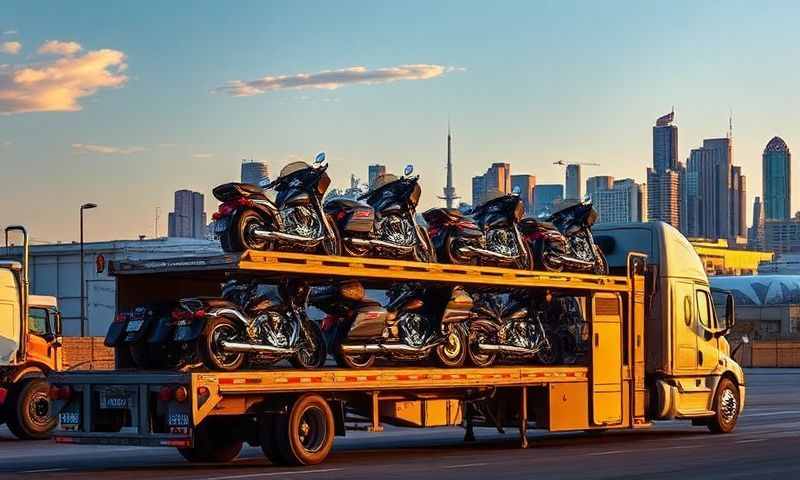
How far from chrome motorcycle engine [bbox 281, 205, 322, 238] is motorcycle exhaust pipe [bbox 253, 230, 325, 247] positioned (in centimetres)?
5

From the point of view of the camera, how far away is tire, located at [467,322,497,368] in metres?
20.2

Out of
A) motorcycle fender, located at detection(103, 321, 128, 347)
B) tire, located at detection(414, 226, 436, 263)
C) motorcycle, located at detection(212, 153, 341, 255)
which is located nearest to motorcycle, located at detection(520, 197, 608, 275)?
tire, located at detection(414, 226, 436, 263)

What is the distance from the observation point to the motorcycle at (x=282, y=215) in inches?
668

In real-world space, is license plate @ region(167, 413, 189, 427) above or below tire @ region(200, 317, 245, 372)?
below

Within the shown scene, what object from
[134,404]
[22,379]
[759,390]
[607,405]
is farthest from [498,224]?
[759,390]

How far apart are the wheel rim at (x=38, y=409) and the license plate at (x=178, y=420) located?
10365mm

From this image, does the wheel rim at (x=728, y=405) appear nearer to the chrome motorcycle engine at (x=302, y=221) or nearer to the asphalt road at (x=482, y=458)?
the asphalt road at (x=482, y=458)

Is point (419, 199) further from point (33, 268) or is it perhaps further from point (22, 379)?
point (33, 268)

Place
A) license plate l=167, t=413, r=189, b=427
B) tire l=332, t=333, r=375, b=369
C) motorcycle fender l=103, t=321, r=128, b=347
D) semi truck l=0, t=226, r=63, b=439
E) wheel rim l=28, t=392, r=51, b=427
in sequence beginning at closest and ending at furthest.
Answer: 1. license plate l=167, t=413, r=189, b=427
2. motorcycle fender l=103, t=321, r=128, b=347
3. tire l=332, t=333, r=375, b=369
4. semi truck l=0, t=226, r=63, b=439
5. wheel rim l=28, t=392, r=51, b=427

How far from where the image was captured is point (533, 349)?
→ 21406 millimetres

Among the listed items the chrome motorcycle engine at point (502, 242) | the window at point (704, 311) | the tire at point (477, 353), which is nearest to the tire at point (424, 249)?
the chrome motorcycle engine at point (502, 242)

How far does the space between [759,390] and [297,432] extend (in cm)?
3377

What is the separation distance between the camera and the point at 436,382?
18.9m

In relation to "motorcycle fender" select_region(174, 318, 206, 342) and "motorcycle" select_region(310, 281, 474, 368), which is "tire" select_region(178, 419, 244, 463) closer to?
"motorcycle" select_region(310, 281, 474, 368)
